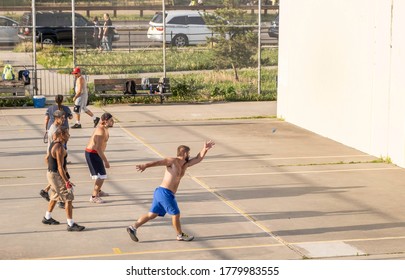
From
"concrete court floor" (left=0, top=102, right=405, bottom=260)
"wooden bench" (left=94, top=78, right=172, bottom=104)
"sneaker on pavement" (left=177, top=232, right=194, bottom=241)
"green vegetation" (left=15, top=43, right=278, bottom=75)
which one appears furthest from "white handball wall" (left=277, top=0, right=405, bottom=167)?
"sneaker on pavement" (left=177, top=232, right=194, bottom=241)

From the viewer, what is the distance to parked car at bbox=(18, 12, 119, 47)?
34.9m

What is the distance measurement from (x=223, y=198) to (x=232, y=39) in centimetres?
1654

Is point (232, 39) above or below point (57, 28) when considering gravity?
below

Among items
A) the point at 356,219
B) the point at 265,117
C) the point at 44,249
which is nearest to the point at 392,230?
the point at 356,219

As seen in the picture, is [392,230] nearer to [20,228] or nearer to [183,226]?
[183,226]

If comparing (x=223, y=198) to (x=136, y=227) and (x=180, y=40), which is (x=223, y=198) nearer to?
(x=136, y=227)

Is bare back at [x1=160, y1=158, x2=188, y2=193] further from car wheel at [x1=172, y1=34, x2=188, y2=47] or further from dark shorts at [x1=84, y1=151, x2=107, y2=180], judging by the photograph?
car wheel at [x1=172, y1=34, x2=188, y2=47]

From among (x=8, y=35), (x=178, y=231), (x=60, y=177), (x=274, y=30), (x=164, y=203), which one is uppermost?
(x=274, y=30)

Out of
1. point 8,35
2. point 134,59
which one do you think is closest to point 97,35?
point 134,59

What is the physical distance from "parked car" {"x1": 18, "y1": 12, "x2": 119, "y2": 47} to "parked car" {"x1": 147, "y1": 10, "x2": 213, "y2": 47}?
1.68m

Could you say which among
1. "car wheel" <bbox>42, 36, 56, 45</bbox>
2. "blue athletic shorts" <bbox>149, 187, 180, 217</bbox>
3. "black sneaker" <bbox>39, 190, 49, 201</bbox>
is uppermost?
"car wheel" <bbox>42, 36, 56, 45</bbox>

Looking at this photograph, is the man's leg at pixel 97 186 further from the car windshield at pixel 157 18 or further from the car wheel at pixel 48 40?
the car wheel at pixel 48 40

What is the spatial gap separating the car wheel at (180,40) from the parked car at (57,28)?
2.33 m

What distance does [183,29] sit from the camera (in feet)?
123
